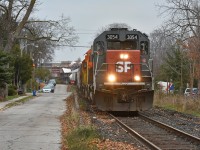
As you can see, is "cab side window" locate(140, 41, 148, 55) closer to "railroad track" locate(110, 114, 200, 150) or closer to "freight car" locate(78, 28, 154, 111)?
"freight car" locate(78, 28, 154, 111)

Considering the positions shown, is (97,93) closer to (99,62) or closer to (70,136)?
(99,62)

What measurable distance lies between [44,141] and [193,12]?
34.8m

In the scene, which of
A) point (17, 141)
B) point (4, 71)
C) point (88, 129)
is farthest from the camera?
point (4, 71)

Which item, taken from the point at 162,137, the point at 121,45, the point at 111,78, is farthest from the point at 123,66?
the point at 162,137

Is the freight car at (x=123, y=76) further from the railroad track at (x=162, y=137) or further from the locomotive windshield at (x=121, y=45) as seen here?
the railroad track at (x=162, y=137)

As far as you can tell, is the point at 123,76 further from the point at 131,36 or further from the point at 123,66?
the point at 131,36

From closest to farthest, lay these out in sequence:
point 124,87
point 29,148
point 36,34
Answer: point 29,148
point 124,87
point 36,34

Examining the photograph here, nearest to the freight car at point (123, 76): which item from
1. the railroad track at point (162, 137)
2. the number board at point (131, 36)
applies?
the number board at point (131, 36)

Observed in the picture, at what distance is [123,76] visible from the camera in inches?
856

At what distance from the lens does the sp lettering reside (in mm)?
21781

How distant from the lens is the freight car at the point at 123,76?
21.5m

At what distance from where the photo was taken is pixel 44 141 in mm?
12008

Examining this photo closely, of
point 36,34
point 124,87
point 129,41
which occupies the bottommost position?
point 124,87

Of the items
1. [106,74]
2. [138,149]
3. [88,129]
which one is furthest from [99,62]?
[138,149]
